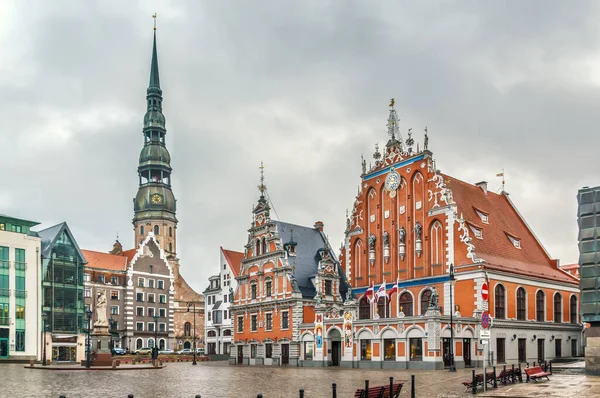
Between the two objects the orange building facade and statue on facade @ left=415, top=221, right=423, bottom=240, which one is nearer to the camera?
the orange building facade

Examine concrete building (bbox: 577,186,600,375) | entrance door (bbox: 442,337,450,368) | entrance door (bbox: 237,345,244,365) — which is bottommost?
entrance door (bbox: 237,345,244,365)

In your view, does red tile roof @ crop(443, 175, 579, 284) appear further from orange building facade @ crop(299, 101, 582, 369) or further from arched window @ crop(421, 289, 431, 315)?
arched window @ crop(421, 289, 431, 315)

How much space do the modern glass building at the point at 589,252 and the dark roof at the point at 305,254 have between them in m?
30.6

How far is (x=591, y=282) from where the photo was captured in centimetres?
3606

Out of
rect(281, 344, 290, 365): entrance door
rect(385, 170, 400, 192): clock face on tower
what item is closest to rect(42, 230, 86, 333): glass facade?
rect(281, 344, 290, 365): entrance door

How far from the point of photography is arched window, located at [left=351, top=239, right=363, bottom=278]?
63.4m

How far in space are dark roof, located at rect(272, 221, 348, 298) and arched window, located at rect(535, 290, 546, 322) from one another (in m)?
18.2

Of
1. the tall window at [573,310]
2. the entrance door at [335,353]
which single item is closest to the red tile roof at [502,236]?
the tall window at [573,310]

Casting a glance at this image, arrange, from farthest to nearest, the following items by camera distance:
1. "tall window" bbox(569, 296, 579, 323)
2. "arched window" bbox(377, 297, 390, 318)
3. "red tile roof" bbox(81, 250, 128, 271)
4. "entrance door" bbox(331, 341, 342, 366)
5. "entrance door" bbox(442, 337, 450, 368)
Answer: "red tile roof" bbox(81, 250, 128, 271), "tall window" bbox(569, 296, 579, 323), "arched window" bbox(377, 297, 390, 318), "entrance door" bbox(331, 341, 342, 366), "entrance door" bbox(442, 337, 450, 368)

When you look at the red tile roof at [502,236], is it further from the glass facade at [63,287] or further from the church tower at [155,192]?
the church tower at [155,192]

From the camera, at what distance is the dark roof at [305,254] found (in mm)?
63803

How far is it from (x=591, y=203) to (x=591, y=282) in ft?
14.4

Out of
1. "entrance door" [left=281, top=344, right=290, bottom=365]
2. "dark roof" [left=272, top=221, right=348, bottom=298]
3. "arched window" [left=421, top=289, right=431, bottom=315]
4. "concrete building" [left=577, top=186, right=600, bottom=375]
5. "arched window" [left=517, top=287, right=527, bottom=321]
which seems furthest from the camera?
"dark roof" [left=272, top=221, right=348, bottom=298]

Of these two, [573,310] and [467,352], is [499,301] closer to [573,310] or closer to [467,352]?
[467,352]
